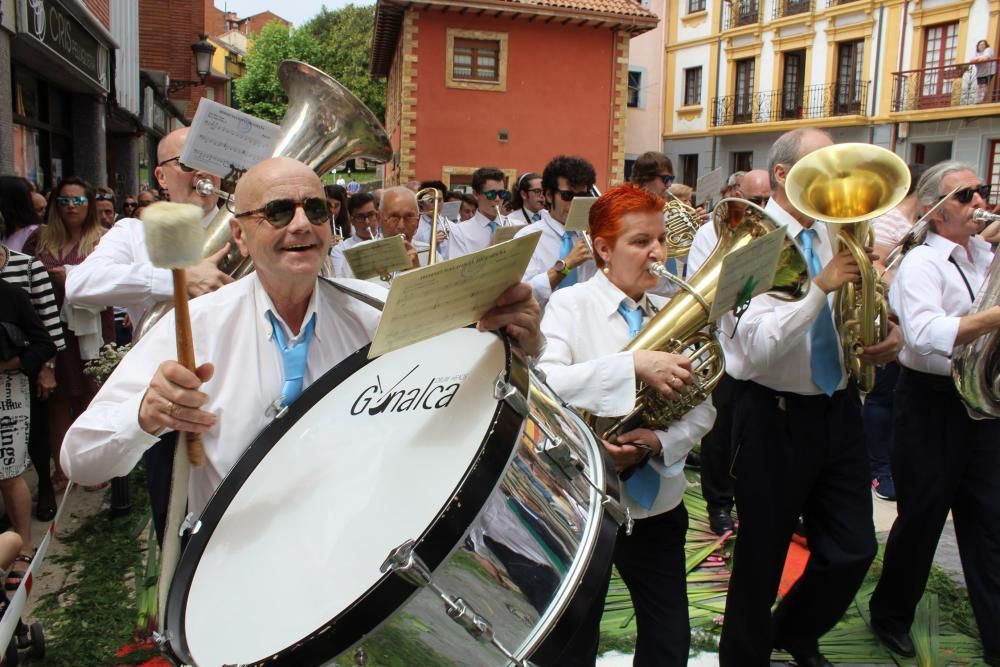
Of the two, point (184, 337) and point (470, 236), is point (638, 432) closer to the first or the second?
point (184, 337)

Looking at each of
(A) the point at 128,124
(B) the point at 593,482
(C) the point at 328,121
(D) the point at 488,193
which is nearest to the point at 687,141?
(A) the point at 128,124

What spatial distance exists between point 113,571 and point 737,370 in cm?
333

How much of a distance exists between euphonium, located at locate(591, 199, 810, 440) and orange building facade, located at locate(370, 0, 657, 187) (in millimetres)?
21306

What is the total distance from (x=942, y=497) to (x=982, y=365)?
0.60m

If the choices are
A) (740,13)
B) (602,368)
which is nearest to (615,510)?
(602,368)

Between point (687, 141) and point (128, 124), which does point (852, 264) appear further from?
point (687, 141)

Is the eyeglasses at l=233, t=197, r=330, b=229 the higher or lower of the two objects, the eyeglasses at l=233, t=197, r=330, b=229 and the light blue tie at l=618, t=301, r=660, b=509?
the higher

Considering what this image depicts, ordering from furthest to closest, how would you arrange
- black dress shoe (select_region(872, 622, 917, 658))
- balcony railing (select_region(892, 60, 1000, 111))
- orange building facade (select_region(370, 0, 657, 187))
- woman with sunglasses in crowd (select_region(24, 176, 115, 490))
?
orange building facade (select_region(370, 0, 657, 187)), balcony railing (select_region(892, 60, 1000, 111)), woman with sunglasses in crowd (select_region(24, 176, 115, 490)), black dress shoe (select_region(872, 622, 917, 658))

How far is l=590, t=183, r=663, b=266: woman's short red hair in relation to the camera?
272cm

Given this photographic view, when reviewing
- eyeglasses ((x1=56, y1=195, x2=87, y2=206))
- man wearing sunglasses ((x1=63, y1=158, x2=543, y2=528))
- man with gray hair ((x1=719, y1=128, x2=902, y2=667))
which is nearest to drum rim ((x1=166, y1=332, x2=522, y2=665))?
man wearing sunglasses ((x1=63, y1=158, x2=543, y2=528))

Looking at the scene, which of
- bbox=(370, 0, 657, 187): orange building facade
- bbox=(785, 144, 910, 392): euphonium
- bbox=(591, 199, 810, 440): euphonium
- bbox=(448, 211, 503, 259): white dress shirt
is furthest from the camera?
bbox=(370, 0, 657, 187): orange building facade

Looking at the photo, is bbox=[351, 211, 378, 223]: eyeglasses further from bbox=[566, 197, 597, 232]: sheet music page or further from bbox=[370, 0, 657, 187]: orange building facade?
bbox=[370, 0, 657, 187]: orange building facade

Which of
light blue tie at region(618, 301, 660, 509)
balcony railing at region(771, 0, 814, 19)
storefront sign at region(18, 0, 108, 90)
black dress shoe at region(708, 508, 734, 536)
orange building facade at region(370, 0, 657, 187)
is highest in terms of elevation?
balcony railing at region(771, 0, 814, 19)

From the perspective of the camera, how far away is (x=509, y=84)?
949 inches
